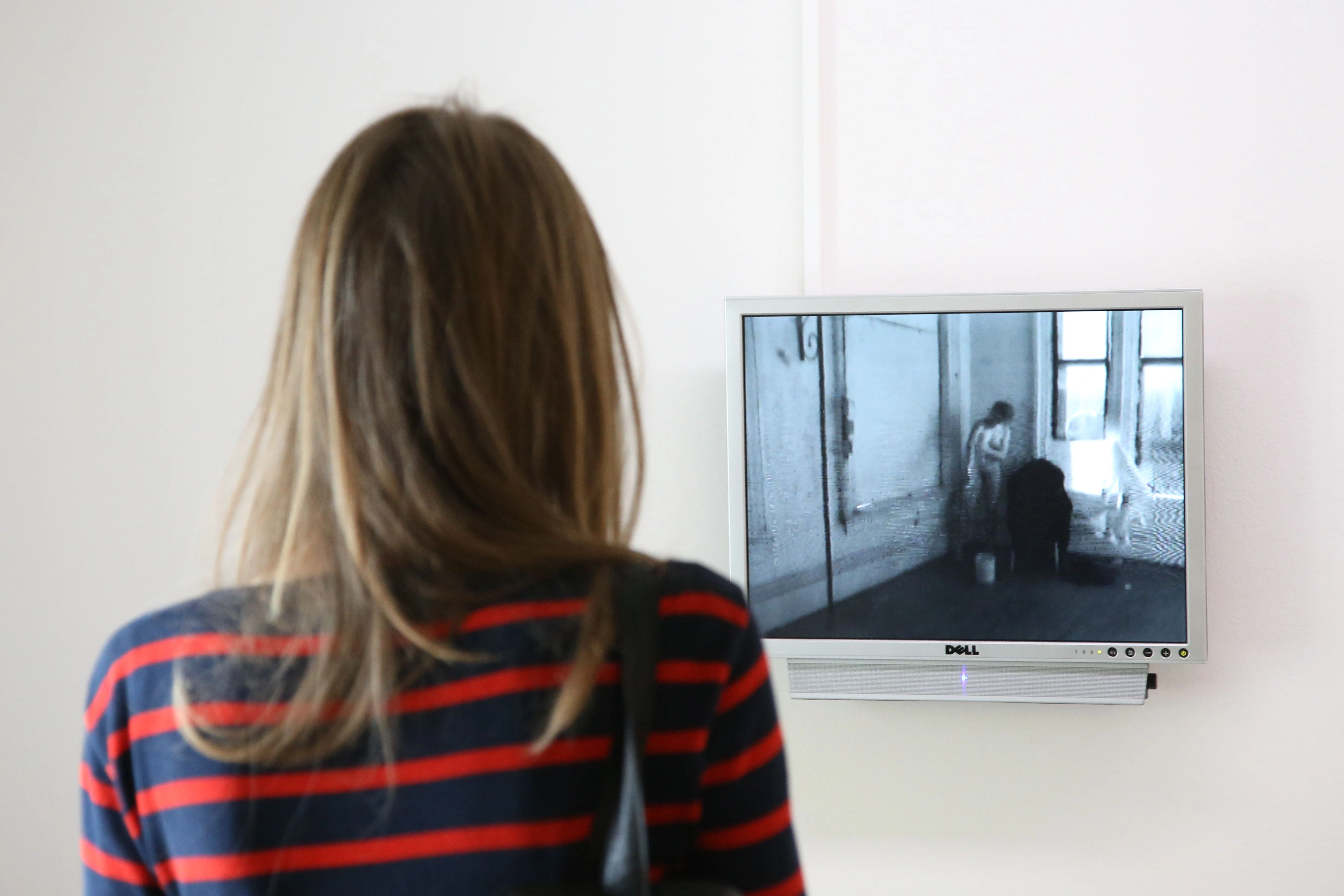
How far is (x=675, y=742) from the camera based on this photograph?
66cm

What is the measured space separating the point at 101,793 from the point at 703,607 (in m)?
0.39

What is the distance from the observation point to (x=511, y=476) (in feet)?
2.15

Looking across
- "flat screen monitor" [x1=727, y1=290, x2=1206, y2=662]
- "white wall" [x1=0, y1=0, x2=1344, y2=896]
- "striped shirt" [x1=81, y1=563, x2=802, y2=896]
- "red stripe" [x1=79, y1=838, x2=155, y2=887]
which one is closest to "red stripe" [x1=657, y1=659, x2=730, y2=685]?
"striped shirt" [x1=81, y1=563, x2=802, y2=896]

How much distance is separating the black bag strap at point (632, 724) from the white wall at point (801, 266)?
60.2 inches

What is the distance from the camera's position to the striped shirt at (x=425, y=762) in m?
0.63

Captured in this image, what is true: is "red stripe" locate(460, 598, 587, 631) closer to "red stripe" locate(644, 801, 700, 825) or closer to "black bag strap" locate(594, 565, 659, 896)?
"black bag strap" locate(594, 565, 659, 896)

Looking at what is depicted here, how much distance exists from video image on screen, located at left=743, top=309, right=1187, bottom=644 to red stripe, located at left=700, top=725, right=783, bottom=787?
1.28 m

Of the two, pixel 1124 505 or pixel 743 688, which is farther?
pixel 1124 505

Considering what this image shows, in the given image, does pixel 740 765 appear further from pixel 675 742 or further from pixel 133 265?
pixel 133 265

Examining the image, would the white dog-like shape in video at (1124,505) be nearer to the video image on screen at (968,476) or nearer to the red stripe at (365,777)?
the video image on screen at (968,476)

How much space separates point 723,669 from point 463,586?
16 cm

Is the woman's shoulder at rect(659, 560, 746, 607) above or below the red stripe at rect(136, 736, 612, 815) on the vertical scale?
above

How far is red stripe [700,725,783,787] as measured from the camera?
0.70 meters

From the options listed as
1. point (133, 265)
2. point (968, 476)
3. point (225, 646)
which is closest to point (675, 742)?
point (225, 646)
